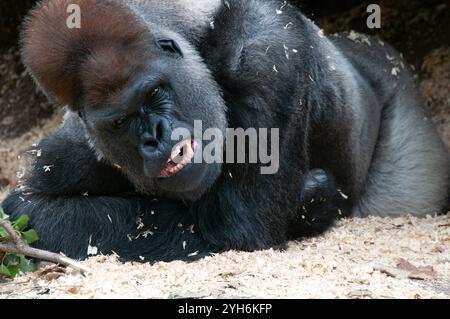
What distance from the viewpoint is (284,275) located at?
3.14 m

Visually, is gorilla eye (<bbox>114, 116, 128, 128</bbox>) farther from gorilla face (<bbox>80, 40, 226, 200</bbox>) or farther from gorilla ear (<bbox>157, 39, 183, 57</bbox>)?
gorilla ear (<bbox>157, 39, 183, 57</bbox>)

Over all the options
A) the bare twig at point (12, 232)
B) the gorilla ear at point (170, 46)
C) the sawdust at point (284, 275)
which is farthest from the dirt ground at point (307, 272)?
the gorilla ear at point (170, 46)

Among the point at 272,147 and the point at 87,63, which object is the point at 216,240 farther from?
the point at 87,63

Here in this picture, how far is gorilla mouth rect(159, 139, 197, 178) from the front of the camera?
10.8 feet

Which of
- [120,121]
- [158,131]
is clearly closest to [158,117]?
[158,131]

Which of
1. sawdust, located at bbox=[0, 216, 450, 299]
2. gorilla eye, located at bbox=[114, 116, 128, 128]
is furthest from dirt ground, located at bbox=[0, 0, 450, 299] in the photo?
gorilla eye, located at bbox=[114, 116, 128, 128]

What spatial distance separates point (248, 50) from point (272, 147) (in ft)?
1.47

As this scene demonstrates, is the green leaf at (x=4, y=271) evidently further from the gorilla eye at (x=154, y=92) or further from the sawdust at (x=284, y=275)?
the gorilla eye at (x=154, y=92)

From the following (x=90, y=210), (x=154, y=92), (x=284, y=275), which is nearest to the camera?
(x=284, y=275)

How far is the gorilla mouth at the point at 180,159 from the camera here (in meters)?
3.29

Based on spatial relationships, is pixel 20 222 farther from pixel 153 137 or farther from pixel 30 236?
pixel 153 137

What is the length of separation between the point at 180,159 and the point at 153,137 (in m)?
0.16

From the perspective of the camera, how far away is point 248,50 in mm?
3715
